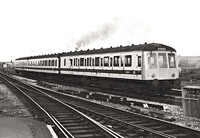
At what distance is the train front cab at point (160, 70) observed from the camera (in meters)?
15.8

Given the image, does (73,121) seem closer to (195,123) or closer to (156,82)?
(195,123)

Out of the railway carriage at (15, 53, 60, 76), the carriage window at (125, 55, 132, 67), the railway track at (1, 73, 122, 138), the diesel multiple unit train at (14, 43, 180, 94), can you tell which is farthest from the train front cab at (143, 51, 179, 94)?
the railway carriage at (15, 53, 60, 76)

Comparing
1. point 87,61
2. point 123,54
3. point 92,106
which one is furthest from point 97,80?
point 92,106

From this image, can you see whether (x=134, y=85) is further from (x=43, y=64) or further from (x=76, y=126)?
(x=43, y=64)

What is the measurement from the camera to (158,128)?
805cm

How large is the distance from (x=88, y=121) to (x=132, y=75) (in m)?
8.11

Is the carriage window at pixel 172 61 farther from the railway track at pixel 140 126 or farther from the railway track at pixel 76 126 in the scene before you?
the railway track at pixel 76 126

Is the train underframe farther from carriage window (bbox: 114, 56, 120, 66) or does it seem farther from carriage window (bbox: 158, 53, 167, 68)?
carriage window (bbox: 114, 56, 120, 66)

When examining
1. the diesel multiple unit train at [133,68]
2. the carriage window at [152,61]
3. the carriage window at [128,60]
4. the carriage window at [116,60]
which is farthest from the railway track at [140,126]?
the carriage window at [116,60]

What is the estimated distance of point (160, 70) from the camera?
16250 millimetres

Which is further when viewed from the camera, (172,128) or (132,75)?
(132,75)

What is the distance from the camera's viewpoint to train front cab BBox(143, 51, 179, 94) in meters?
15.8

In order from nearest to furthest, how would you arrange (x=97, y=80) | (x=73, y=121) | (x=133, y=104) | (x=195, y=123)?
(x=195, y=123) < (x=73, y=121) < (x=133, y=104) < (x=97, y=80)

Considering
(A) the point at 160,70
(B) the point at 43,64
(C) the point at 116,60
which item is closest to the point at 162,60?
(A) the point at 160,70
